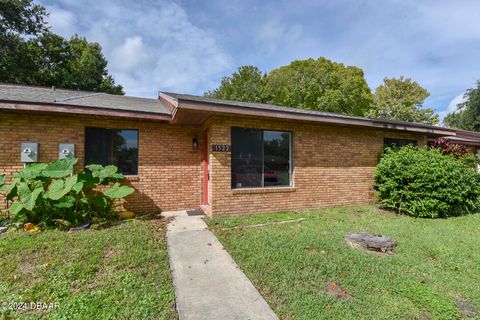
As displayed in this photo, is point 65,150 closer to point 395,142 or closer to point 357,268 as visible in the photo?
point 357,268

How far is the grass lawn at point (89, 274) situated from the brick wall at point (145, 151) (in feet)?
6.19

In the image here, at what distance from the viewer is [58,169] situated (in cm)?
514

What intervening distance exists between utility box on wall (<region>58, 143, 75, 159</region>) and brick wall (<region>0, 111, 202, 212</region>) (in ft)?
0.32

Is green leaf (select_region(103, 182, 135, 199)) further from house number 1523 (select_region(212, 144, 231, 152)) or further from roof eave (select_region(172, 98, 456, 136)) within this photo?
roof eave (select_region(172, 98, 456, 136))

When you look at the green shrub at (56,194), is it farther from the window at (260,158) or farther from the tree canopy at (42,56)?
the tree canopy at (42,56)

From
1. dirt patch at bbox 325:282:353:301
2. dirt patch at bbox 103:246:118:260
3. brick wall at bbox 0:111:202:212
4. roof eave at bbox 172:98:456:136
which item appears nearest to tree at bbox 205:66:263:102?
roof eave at bbox 172:98:456:136

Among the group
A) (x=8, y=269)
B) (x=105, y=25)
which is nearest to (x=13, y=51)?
(x=105, y=25)

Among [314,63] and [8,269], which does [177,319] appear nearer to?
[8,269]

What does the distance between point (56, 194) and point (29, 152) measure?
153cm

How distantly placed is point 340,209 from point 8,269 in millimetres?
7363

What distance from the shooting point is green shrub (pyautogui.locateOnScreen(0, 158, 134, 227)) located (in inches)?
189

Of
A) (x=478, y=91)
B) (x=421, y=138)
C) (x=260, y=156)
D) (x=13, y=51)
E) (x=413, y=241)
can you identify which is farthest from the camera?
(x=478, y=91)

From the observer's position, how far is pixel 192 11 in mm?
8188

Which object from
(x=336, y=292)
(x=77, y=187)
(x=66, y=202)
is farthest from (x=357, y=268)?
(x=66, y=202)
